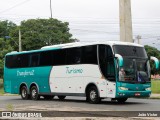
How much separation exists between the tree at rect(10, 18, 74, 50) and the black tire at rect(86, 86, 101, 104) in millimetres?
51709

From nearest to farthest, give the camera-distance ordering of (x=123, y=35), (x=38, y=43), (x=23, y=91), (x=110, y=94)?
(x=110, y=94)
(x=23, y=91)
(x=123, y=35)
(x=38, y=43)

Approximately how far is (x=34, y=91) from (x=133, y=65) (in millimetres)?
8487

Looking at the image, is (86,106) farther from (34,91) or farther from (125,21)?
(125,21)

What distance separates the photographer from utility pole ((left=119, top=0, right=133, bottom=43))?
3092 cm

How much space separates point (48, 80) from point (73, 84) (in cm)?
265

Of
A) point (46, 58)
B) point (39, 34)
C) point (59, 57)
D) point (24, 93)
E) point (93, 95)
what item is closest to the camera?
point (93, 95)

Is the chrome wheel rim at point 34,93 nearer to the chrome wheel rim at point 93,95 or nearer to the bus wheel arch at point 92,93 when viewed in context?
the bus wheel arch at point 92,93

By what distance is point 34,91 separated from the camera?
28.2m

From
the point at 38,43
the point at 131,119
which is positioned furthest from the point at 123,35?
the point at 38,43

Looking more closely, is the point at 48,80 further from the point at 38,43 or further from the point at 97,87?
the point at 38,43

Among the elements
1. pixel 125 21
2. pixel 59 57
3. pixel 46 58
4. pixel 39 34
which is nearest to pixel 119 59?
pixel 59 57

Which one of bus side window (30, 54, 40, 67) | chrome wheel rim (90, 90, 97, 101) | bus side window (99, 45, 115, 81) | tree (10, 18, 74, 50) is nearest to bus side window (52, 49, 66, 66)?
bus side window (30, 54, 40, 67)

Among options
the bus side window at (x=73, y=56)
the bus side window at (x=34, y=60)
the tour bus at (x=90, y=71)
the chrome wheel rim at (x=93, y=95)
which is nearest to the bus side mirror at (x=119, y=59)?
the tour bus at (x=90, y=71)

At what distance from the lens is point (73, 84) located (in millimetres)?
24656
